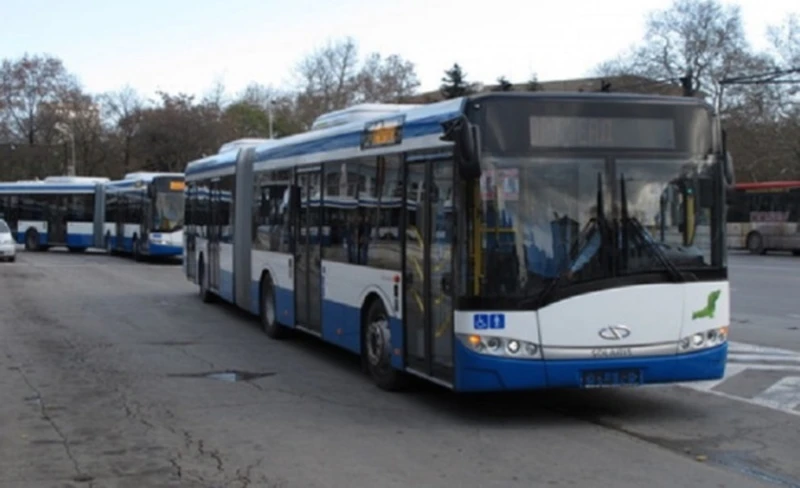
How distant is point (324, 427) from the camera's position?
992 cm

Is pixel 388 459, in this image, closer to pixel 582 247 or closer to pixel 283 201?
pixel 582 247

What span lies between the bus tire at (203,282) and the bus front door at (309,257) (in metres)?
7.55

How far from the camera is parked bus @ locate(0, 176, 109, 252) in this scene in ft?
159

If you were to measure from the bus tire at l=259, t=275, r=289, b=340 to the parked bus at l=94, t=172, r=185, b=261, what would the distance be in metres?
21.6

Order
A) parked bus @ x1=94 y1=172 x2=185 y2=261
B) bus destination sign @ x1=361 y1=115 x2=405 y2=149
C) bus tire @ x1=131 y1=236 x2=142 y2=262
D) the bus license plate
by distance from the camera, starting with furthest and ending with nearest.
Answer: bus tire @ x1=131 y1=236 x2=142 y2=262
parked bus @ x1=94 y1=172 x2=185 y2=261
bus destination sign @ x1=361 y1=115 x2=405 y2=149
the bus license plate

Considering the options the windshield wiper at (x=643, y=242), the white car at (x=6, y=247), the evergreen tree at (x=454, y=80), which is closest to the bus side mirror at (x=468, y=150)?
the windshield wiper at (x=643, y=242)

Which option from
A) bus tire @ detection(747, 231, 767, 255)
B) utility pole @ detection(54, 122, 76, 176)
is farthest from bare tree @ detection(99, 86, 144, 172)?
bus tire @ detection(747, 231, 767, 255)

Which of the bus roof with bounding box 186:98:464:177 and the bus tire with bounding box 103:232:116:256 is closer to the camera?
the bus roof with bounding box 186:98:464:177

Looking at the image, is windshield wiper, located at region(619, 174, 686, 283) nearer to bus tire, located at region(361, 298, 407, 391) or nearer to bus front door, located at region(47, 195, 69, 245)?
bus tire, located at region(361, 298, 407, 391)

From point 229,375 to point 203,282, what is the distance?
9617 millimetres

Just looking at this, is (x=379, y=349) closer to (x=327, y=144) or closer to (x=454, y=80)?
(x=327, y=144)

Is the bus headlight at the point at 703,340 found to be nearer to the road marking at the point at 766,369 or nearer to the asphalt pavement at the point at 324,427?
the asphalt pavement at the point at 324,427

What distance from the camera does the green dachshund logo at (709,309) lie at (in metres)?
10.0

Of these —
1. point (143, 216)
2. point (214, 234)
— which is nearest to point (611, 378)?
point (214, 234)
